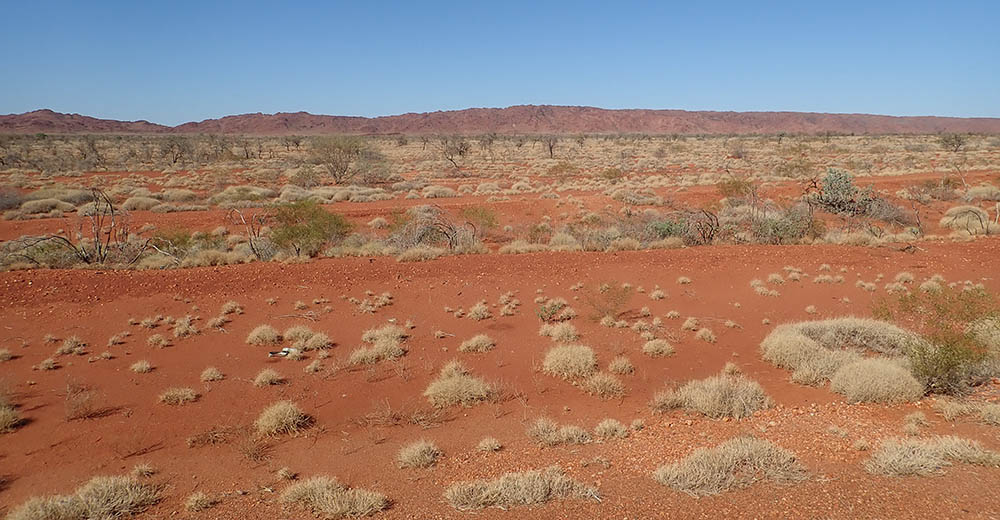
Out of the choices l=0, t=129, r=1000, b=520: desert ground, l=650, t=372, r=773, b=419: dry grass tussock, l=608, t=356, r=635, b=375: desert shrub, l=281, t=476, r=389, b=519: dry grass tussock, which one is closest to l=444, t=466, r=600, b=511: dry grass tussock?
l=0, t=129, r=1000, b=520: desert ground

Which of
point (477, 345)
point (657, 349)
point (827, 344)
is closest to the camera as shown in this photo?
point (827, 344)

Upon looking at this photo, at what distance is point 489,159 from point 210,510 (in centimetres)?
5271

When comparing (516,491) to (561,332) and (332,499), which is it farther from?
(561,332)

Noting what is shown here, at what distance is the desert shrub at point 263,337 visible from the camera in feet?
30.3

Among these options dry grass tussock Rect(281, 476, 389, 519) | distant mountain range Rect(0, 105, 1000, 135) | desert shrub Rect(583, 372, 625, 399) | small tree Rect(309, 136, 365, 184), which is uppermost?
distant mountain range Rect(0, 105, 1000, 135)

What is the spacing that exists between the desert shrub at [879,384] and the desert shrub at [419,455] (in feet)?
17.4

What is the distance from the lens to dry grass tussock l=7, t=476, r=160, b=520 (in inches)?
173

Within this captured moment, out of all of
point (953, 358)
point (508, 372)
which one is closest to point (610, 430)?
point (508, 372)

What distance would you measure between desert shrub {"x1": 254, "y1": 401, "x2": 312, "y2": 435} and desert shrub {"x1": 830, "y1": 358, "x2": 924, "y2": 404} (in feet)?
23.2

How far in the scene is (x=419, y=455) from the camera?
5.47 metres

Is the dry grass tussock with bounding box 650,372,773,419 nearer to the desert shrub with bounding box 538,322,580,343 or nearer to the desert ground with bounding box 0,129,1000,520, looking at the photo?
the desert ground with bounding box 0,129,1000,520

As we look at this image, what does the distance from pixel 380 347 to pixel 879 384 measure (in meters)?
7.20

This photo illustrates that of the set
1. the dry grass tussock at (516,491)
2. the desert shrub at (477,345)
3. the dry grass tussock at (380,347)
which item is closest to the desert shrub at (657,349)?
the desert shrub at (477,345)

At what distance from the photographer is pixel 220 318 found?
33.3 ft
